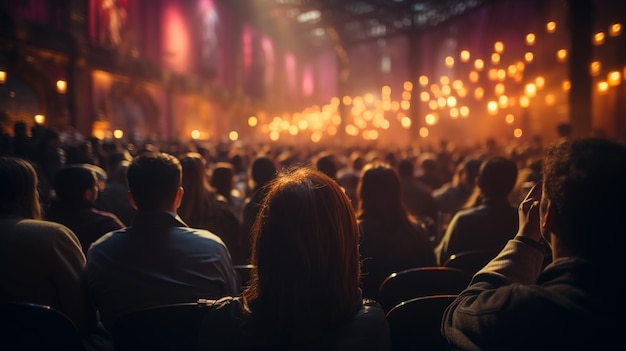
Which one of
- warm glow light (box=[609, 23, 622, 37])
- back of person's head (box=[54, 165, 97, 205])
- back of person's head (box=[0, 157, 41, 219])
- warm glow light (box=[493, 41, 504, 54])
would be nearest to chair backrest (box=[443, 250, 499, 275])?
back of person's head (box=[0, 157, 41, 219])

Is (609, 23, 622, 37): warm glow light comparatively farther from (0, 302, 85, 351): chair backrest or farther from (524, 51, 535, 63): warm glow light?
(0, 302, 85, 351): chair backrest

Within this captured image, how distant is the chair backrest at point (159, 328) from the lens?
2115 mm

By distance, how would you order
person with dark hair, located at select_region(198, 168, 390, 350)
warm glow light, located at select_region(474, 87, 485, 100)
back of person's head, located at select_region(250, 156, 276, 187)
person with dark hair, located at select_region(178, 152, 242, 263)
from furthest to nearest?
warm glow light, located at select_region(474, 87, 485, 100), back of person's head, located at select_region(250, 156, 276, 187), person with dark hair, located at select_region(178, 152, 242, 263), person with dark hair, located at select_region(198, 168, 390, 350)

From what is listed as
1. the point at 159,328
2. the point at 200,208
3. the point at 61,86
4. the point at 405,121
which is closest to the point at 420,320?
the point at 159,328

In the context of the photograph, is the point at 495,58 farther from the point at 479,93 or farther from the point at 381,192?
the point at 381,192

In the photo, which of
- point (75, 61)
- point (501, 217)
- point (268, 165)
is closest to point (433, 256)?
point (501, 217)

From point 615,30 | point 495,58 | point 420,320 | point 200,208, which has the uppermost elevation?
point 495,58

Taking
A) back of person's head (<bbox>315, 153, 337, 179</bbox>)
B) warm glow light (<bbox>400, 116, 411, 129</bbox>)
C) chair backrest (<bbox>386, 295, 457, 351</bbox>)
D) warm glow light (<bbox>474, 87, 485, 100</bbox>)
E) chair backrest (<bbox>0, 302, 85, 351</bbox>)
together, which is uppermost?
warm glow light (<bbox>474, 87, 485, 100</bbox>)

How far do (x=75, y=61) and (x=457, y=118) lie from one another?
23971 millimetres

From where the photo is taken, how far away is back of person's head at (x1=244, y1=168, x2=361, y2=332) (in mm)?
1536

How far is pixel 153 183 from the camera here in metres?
2.81

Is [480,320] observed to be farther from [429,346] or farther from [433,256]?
[433,256]

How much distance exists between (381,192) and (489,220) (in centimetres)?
91

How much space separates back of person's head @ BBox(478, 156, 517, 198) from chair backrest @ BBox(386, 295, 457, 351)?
1.91m
